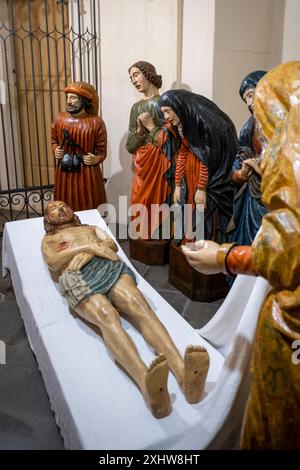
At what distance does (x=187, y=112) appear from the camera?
3455mm

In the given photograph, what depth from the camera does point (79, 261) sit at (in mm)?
2854

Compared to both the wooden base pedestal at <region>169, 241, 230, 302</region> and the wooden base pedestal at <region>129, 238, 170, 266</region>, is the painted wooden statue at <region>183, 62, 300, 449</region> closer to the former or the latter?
the wooden base pedestal at <region>169, 241, 230, 302</region>

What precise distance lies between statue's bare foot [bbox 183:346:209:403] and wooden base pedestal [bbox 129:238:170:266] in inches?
96.5

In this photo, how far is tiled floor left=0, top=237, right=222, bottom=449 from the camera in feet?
7.67

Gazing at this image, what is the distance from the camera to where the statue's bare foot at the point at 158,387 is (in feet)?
6.45

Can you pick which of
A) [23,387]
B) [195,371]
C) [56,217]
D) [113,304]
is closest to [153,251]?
[56,217]

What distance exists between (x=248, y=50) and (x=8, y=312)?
355 cm

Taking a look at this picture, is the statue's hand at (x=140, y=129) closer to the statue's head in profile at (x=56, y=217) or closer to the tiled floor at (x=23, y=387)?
the statue's head in profile at (x=56, y=217)

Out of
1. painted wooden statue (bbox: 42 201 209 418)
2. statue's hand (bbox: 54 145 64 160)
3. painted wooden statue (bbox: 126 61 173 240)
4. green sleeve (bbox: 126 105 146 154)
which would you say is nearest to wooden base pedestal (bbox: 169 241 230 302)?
painted wooden statue (bbox: 126 61 173 240)

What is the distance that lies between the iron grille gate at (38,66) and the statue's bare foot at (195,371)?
12.9 feet

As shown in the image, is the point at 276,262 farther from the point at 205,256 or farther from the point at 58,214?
the point at 58,214

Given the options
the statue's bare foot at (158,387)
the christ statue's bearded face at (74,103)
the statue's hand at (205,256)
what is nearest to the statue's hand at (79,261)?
the statue's bare foot at (158,387)

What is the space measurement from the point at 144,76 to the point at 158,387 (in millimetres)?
3210

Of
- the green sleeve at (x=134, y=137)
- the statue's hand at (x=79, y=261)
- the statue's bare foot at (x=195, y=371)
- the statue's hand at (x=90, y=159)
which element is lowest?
the statue's bare foot at (x=195, y=371)
